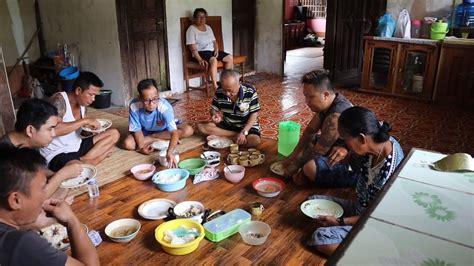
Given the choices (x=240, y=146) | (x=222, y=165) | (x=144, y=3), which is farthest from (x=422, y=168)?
(x=144, y=3)

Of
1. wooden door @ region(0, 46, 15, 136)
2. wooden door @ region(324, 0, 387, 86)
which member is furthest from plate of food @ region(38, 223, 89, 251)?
wooden door @ region(324, 0, 387, 86)

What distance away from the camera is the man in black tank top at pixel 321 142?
2.39m

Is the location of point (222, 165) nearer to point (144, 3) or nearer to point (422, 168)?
point (422, 168)

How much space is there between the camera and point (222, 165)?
117 inches

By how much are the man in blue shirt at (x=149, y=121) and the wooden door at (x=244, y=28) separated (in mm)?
3307

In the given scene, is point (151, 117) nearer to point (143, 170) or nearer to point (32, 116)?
point (143, 170)

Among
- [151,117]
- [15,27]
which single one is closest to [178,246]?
[151,117]

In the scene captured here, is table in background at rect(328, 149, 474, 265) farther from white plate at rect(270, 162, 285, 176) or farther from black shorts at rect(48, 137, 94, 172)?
black shorts at rect(48, 137, 94, 172)

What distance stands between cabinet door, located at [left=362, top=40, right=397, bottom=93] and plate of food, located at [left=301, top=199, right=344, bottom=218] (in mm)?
3497

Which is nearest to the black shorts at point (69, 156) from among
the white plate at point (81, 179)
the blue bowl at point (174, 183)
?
the white plate at point (81, 179)

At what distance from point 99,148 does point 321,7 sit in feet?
33.9

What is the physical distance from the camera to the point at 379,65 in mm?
5262

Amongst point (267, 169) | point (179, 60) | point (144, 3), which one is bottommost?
point (267, 169)

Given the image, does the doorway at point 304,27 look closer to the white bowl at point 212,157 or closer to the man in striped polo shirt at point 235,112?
the man in striped polo shirt at point 235,112
